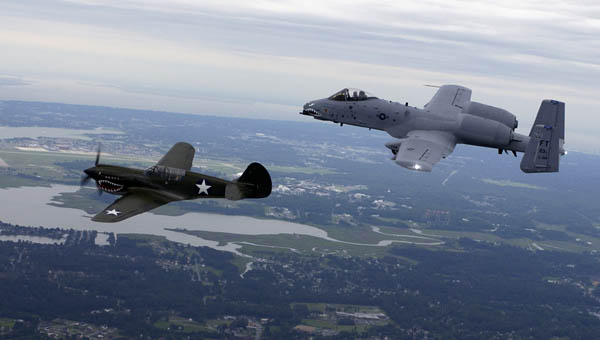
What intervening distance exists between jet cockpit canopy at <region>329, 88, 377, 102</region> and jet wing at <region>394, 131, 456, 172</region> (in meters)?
5.92

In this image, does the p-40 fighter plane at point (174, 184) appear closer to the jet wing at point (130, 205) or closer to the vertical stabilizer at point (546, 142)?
the jet wing at point (130, 205)

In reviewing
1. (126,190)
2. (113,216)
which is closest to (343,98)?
(126,190)

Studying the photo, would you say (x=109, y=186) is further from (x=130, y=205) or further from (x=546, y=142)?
(x=546, y=142)

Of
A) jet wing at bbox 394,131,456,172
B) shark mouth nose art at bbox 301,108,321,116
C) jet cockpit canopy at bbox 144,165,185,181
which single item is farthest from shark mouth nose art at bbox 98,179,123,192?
jet wing at bbox 394,131,456,172

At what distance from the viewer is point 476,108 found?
190 feet

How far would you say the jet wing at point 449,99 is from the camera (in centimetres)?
5941

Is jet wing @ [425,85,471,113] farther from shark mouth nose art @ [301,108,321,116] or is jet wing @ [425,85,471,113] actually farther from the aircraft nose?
the aircraft nose

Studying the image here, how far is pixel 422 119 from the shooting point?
181 ft

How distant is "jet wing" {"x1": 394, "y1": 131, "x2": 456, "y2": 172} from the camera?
45975 millimetres

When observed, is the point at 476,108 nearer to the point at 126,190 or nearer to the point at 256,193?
the point at 256,193

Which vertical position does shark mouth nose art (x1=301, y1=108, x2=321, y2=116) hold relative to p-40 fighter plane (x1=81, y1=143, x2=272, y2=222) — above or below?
above

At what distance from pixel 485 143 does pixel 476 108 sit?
622 centimetres

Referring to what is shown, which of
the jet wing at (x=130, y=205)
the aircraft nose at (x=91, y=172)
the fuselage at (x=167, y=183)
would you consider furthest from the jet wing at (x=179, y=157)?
the aircraft nose at (x=91, y=172)

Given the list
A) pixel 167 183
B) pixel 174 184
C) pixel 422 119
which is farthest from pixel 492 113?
pixel 167 183
